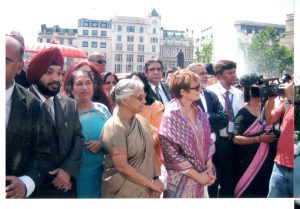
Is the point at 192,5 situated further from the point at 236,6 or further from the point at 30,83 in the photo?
the point at 30,83

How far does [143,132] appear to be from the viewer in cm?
304

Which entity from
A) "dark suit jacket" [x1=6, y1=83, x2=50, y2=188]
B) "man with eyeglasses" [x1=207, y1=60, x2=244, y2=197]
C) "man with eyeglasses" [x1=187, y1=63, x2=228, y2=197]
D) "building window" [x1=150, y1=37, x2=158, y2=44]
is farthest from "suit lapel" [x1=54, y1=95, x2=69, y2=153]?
"man with eyeglasses" [x1=207, y1=60, x2=244, y2=197]

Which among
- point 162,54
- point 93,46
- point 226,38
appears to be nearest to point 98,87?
point 93,46

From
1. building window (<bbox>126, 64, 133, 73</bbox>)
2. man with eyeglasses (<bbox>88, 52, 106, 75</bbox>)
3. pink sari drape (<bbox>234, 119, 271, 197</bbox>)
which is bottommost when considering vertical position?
pink sari drape (<bbox>234, 119, 271, 197</bbox>)

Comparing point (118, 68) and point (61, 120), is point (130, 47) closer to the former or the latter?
point (118, 68)

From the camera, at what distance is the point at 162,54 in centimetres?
332

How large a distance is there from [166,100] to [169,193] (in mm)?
634

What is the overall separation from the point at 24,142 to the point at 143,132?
74cm

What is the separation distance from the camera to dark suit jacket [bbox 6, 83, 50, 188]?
2936 millimetres

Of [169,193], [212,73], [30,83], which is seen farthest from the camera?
[212,73]

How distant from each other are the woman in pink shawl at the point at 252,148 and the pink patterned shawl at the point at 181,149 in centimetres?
37

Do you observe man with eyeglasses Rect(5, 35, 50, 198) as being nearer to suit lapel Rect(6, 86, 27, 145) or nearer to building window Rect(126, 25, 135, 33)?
suit lapel Rect(6, 86, 27, 145)

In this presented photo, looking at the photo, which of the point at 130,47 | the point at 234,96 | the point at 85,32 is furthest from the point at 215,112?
the point at 85,32

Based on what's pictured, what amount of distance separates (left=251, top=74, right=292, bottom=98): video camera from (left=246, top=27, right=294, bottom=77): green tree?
4 centimetres
